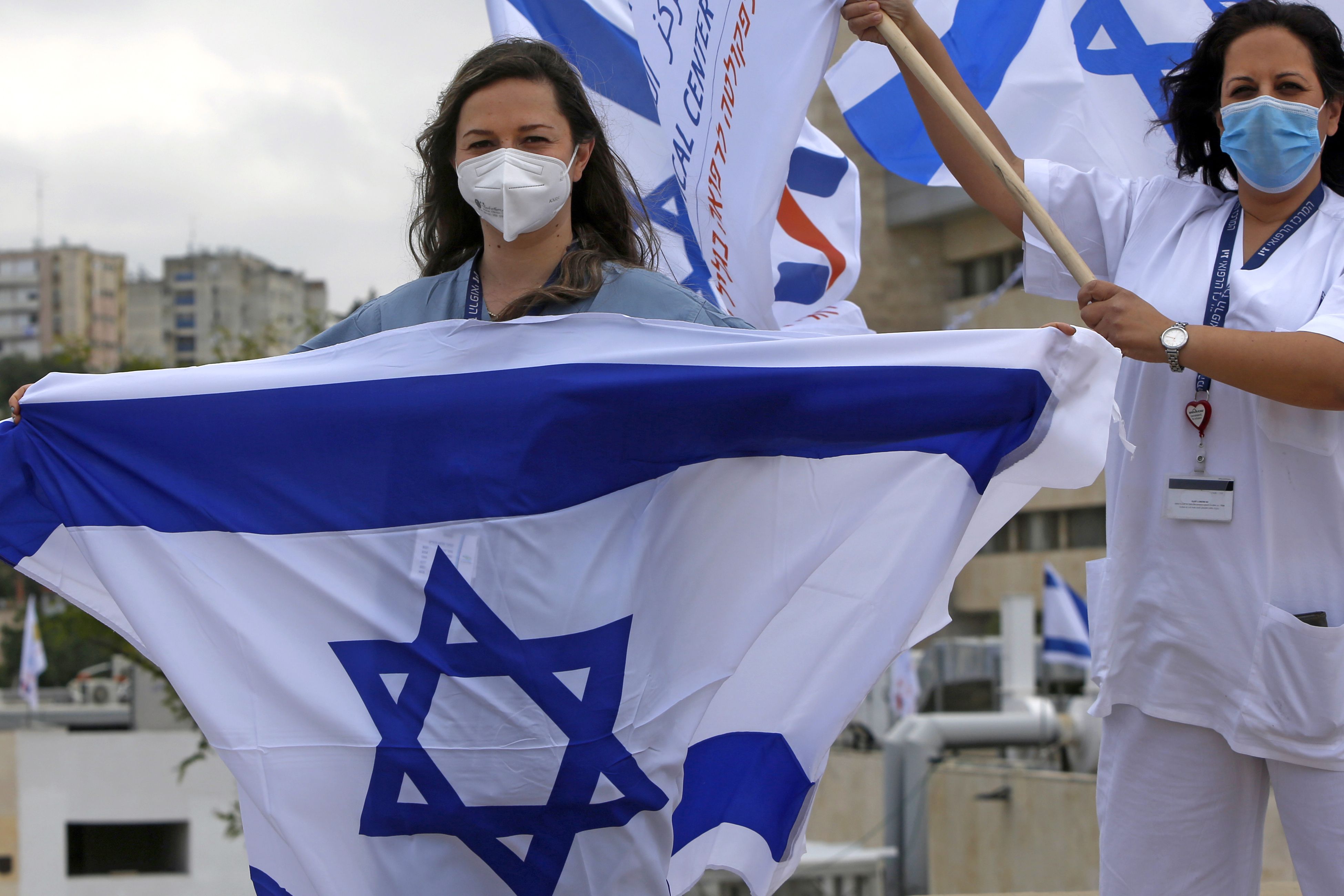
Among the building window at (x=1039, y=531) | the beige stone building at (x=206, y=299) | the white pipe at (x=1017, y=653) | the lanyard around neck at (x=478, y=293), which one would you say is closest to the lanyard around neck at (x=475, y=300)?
the lanyard around neck at (x=478, y=293)

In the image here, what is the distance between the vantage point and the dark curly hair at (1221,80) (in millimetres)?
2607

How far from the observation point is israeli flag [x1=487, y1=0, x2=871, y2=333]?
412 cm

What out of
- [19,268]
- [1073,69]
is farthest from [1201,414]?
[19,268]

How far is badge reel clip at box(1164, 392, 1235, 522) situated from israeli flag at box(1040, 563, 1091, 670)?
16014 millimetres

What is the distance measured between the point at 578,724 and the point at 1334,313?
56.5 inches

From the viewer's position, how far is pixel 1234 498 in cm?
245

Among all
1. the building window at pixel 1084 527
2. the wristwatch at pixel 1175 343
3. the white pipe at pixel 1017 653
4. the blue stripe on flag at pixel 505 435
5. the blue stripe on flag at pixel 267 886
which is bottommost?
the white pipe at pixel 1017 653

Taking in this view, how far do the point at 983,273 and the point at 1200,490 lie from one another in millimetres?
38708

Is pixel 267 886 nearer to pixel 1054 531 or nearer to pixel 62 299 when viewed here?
pixel 1054 531

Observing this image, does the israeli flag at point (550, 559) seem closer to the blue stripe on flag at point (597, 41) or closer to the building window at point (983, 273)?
the blue stripe on flag at point (597, 41)

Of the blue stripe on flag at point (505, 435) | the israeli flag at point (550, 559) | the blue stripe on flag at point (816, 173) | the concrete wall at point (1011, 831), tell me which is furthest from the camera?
the concrete wall at point (1011, 831)

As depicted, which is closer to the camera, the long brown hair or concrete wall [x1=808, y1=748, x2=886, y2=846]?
the long brown hair

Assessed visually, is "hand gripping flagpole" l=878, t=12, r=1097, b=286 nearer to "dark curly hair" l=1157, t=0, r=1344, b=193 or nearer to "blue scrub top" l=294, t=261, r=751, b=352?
"dark curly hair" l=1157, t=0, r=1344, b=193

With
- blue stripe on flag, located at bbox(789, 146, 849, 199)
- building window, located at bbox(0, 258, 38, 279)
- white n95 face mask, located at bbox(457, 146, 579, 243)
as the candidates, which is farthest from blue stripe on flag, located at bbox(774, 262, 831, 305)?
building window, located at bbox(0, 258, 38, 279)
